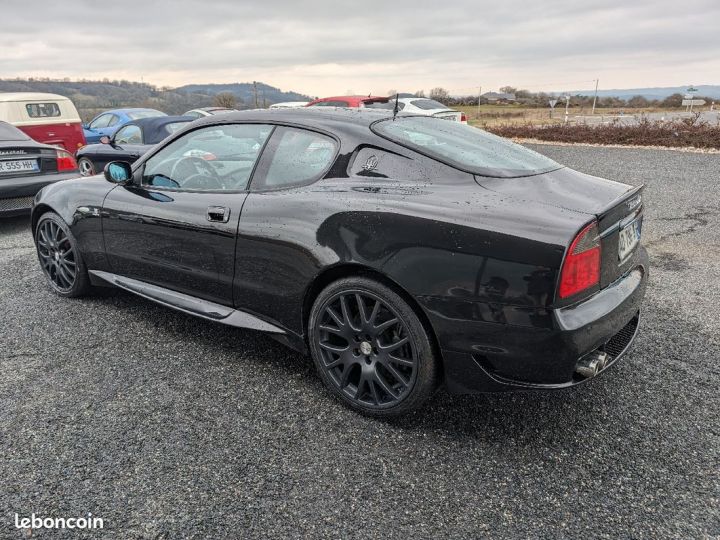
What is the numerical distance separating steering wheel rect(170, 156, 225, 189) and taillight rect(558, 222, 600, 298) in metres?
2.00

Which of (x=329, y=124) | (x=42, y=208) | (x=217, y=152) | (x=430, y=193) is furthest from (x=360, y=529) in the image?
(x=42, y=208)

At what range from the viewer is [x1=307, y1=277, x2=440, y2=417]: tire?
235 cm

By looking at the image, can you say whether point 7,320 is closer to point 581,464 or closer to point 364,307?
point 364,307

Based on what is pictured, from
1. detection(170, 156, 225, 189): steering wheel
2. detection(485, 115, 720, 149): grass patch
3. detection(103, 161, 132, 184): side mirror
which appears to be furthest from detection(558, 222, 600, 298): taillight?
detection(485, 115, 720, 149): grass patch

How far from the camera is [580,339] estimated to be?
2.11m

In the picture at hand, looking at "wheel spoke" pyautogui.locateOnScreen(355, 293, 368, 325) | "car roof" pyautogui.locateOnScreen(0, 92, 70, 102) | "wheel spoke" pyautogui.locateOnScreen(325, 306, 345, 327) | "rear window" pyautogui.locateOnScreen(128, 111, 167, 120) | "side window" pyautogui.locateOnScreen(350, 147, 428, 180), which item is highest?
"car roof" pyautogui.locateOnScreen(0, 92, 70, 102)

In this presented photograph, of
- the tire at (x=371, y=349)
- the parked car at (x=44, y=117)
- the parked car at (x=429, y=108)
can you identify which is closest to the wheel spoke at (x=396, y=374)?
the tire at (x=371, y=349)

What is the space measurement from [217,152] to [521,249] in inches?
81.7

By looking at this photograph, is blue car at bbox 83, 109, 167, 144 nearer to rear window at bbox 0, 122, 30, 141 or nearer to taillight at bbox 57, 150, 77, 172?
rear window at bbox 0, 122, 30, 141

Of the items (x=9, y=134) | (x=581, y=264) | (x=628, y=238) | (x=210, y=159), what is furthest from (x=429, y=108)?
(x=581, y=264)

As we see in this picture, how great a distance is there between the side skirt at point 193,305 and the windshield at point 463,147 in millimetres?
1209

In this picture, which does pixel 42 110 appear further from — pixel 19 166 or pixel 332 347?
pixel 332 347

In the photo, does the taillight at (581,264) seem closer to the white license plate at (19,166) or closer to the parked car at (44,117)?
the white license plate at (19,166)

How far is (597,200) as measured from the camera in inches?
92.3
